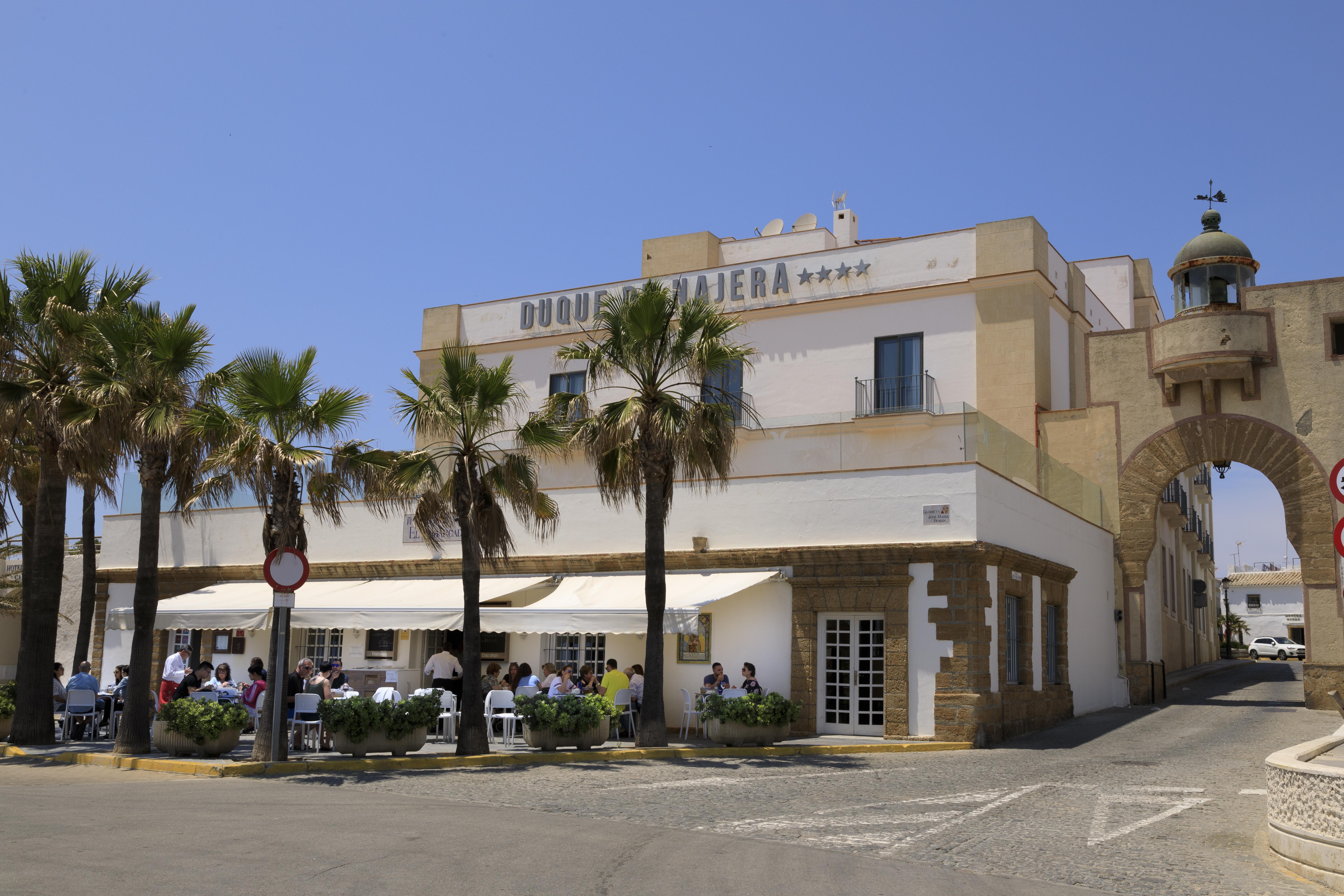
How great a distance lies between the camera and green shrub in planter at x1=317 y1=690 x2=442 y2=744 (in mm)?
14328

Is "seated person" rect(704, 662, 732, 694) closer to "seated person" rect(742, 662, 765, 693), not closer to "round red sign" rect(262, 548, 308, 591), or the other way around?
"seated person" rect(742, 662, 765, 693)

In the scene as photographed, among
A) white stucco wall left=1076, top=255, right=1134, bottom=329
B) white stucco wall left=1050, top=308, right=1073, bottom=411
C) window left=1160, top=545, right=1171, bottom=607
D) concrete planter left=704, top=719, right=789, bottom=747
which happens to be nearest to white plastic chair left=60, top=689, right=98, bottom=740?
concrete planter left=704, top=719, right=789, bottom=747

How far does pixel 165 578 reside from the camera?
82.8ft

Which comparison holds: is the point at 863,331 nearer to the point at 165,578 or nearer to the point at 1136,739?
the point at 1136,739

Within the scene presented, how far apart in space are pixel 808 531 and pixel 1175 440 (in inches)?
410

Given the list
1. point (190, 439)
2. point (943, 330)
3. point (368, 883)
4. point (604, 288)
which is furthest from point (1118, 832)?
point (604, 288)

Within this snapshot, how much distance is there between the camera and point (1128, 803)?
11258 mm

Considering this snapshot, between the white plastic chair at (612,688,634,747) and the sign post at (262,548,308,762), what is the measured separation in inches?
207

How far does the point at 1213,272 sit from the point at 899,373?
287 inches

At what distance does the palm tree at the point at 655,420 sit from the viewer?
1595cm

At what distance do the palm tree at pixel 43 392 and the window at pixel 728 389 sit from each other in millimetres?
8555

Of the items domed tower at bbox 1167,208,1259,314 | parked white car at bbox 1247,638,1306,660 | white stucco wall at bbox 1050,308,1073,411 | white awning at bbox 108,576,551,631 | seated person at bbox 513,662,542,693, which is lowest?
parked white car at bbox 1247,638,1306,660

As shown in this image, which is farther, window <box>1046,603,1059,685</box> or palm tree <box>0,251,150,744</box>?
window <box>1046,603,1059,685</box>

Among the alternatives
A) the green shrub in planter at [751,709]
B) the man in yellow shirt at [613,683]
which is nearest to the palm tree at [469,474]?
the man in yellow shirt at [613,683]
